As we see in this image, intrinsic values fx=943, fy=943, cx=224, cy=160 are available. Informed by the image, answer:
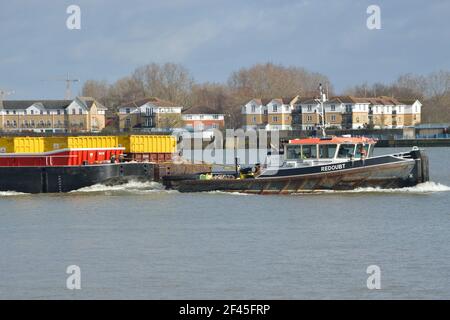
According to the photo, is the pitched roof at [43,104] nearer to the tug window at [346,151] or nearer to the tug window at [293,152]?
the tug window at [293,152]

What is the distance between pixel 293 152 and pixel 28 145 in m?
13.6

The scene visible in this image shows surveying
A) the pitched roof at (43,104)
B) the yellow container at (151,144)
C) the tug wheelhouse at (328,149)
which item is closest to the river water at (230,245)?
the tug wheelhouse at (328,149)

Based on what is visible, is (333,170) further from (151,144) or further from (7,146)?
(7,146)

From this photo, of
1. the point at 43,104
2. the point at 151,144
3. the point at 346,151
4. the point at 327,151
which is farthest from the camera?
the point at 43,104

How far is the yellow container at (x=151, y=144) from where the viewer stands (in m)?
46.6

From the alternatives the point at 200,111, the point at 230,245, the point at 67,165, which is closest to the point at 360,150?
the point at 230,245

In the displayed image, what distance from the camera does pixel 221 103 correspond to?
15275 cm

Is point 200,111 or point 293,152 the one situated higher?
point 200,111

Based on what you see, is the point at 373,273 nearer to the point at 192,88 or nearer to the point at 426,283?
the point at 426,283

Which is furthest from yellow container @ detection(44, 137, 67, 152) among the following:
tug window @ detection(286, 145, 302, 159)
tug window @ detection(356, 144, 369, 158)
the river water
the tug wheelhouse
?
tug window @ detection(356, 144, 369, 158)

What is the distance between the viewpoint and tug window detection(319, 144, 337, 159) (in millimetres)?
38219

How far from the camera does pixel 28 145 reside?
44.7 metres
